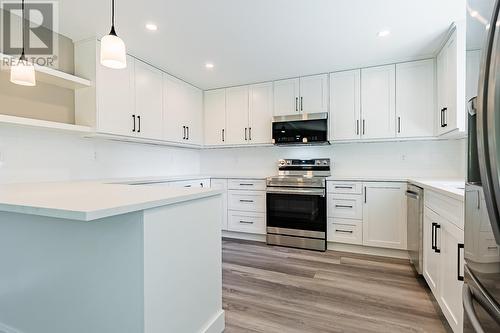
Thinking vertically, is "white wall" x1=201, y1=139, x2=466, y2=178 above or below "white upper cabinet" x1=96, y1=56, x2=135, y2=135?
below

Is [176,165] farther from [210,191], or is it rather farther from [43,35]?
[210,191]

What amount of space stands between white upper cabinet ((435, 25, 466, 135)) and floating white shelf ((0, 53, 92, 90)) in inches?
137

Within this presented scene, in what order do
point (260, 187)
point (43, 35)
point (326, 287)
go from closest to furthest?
point (326, 287) < point (43, 35) < point (260, 187)

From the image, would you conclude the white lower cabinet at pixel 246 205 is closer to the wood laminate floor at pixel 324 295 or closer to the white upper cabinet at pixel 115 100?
the wood laminate floor at pixel 324 295

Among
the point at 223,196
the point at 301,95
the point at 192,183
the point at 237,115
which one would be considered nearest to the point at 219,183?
the point at 223,196

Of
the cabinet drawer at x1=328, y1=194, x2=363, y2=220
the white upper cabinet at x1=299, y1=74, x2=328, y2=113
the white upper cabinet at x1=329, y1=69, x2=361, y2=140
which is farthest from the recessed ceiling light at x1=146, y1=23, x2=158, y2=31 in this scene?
the cabinet drawer at x1=328, y1=194, x2=363, y2=220

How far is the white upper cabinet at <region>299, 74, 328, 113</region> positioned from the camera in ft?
11.5

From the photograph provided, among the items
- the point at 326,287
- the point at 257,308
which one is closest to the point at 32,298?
the point at 257,308

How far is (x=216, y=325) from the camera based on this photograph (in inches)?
63.9

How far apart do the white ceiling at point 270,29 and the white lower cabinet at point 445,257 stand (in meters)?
1.54

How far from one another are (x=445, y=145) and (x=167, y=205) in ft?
11.4

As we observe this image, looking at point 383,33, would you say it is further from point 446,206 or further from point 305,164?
point 305,164

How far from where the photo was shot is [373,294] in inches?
83.4

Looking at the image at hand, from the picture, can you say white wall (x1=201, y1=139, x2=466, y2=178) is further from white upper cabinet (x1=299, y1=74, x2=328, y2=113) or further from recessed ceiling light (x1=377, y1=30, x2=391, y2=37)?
recessed ceiling light (x1=377, y1=30, x2=391, y2=37)
